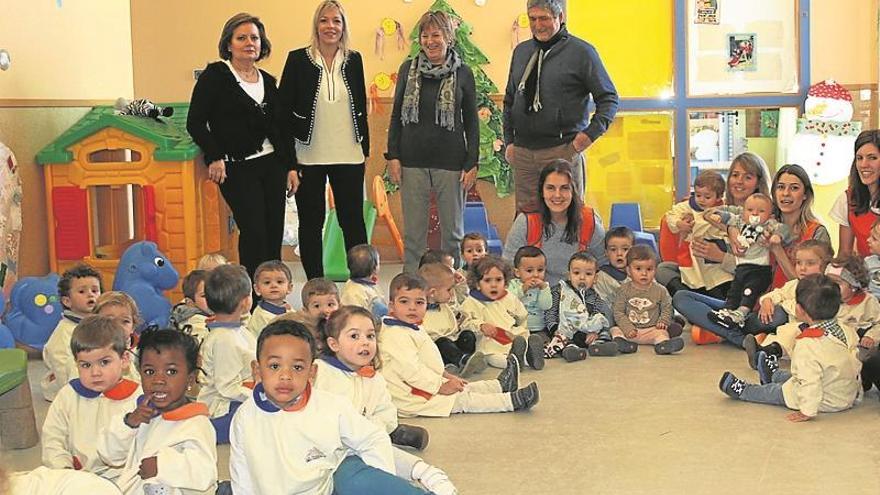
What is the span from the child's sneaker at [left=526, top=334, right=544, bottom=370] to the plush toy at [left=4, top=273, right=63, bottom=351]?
2179 millimetres

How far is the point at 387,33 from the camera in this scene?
888 centimetres

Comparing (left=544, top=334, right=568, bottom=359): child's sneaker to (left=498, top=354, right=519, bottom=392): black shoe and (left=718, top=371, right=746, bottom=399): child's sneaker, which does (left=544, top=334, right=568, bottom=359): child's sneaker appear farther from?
(left=718, top=371, right=746, bottom=399): child's sneaker

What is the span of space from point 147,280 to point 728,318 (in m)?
2.82

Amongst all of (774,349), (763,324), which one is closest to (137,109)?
(763,324)

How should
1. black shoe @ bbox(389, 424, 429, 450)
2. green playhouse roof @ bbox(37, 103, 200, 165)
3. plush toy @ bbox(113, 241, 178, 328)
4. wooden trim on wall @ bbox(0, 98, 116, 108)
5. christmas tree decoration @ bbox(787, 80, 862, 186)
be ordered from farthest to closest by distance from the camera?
christmas tree decoration @ bbox(787, 80, 862, 186) → green playhouse roof @ bbox(37, 103, 200, 165) → wooden trim on wall @ bbox(0, 98, 116, 108) → plush toy @ bbox(113, 241, 178, 328) → black shoe @ bbox(389, 424, 429, 450)

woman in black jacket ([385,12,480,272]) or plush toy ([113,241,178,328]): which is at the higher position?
woman in black jacket ([385,12,480,272])

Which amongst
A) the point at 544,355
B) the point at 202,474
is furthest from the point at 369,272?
the point at 202,474

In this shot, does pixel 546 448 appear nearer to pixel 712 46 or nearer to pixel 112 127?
pixel 112 127

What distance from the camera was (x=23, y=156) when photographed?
6.57 metres

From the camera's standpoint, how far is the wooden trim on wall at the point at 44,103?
20.8 feet

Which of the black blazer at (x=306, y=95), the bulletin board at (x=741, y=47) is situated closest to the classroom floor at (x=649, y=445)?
the black blazer at (x=306, y=95)

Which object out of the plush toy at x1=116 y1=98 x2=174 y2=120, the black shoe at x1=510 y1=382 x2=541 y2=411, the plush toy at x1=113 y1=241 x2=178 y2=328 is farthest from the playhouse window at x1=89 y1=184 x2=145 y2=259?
the black shoe at x1=510 y1=382 x2=541 y2=411

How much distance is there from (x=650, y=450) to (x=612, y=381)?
107 centimetres

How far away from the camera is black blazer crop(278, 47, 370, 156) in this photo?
587cm
